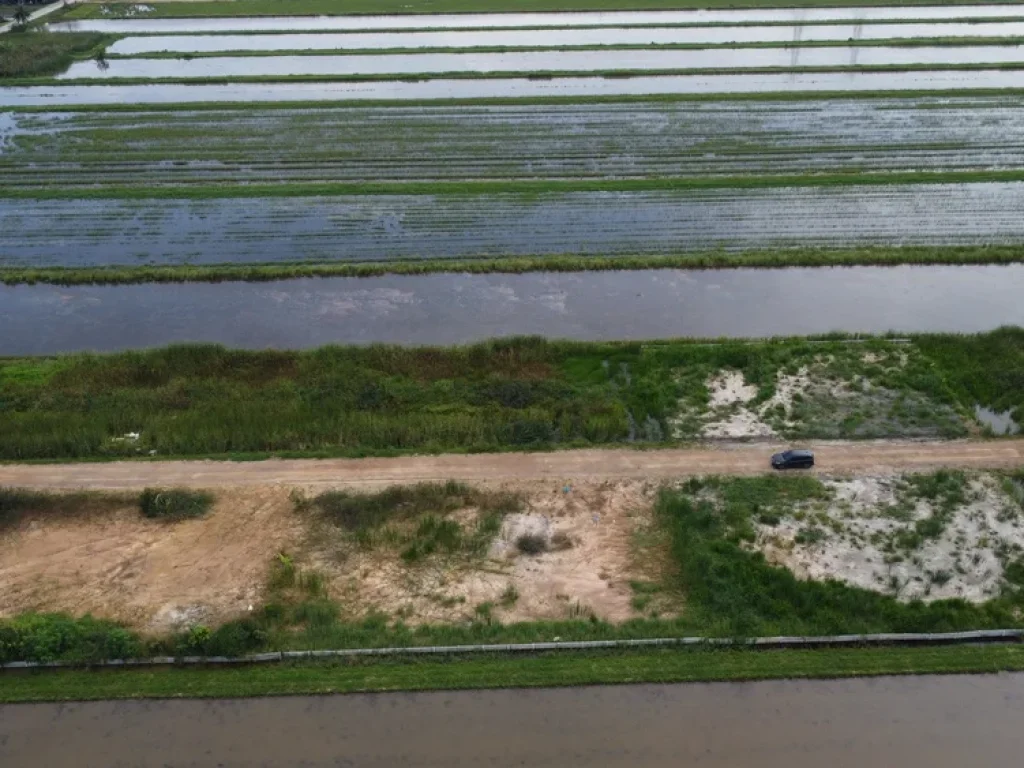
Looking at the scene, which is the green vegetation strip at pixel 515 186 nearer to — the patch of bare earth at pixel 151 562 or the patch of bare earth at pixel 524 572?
the patch of bare earth at pixel 151 562

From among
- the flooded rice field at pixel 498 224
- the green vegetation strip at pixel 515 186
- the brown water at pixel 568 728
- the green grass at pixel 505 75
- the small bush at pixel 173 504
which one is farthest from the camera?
the green grass at pixel 505 75

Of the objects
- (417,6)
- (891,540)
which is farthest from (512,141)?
(417,6)

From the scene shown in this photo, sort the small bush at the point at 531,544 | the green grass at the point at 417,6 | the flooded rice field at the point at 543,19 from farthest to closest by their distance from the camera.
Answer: the green grass at the point at 417,6 → the flooded rice field at the point at 543,19 → the small bush at the point at 531,544

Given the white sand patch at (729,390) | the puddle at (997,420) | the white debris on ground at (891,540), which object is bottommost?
the white debris on ground at (891,540)

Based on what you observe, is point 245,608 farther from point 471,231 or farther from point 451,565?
point 471,231

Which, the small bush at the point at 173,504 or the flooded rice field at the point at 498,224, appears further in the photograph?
the flooded rice field at the point at 498,224

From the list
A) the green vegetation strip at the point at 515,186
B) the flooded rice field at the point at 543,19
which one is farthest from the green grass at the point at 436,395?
the flooded rice field at the point at 543,19

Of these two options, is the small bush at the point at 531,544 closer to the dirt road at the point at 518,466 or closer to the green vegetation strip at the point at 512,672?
the dirt road at the point at 518,466

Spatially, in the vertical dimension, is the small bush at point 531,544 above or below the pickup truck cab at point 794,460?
below
